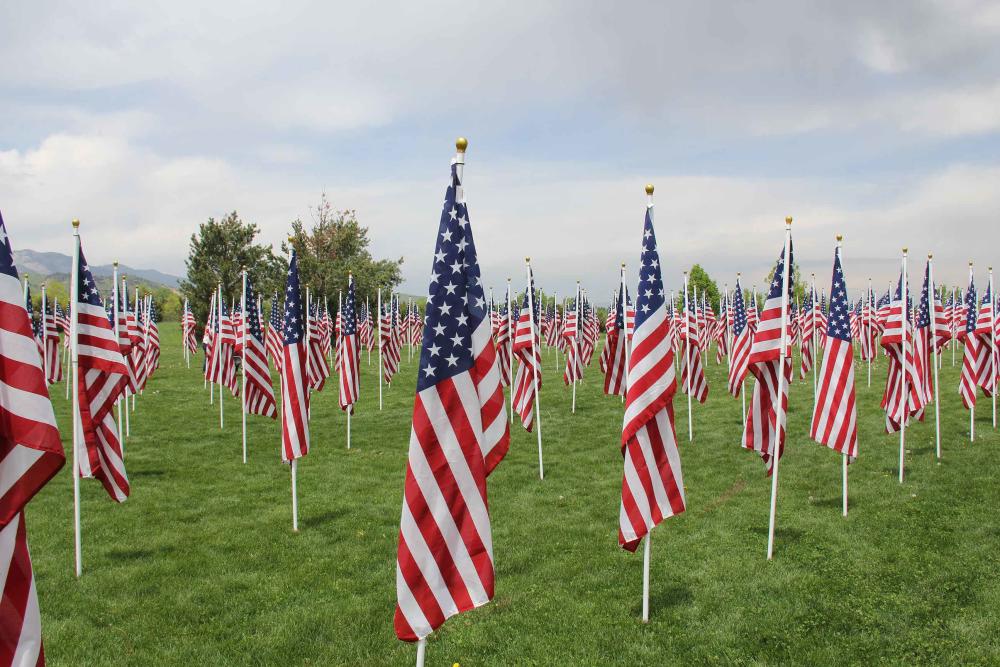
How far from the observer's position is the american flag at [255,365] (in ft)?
53.1

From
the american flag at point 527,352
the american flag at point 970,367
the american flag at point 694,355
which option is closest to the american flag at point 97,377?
the american flag at point 527,352

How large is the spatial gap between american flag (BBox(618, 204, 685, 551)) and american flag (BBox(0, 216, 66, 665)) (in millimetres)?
6246

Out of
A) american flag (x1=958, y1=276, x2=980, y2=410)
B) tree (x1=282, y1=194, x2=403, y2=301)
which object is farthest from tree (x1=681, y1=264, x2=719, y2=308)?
american flag (x1=958, y1=276, x2=980, y2=410)

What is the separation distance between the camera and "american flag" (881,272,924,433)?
47.3 feet

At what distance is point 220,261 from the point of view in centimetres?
5584

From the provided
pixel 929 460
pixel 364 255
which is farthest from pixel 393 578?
pixel 364 255

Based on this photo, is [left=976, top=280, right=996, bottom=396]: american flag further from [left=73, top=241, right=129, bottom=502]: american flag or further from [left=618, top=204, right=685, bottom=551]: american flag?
[left=73, top=241, right=129, bottom=502]: american flag

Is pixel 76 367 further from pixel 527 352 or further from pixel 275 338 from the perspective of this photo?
pixel 275 338

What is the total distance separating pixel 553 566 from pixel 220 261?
5229cm

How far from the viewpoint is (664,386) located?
8.56 m

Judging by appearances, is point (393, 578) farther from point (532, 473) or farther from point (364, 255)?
point (364, 255)

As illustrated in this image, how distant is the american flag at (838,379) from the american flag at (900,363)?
127 inches

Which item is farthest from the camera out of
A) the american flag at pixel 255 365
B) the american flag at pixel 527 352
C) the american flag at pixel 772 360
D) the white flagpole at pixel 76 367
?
the american flag at pixel 527 352

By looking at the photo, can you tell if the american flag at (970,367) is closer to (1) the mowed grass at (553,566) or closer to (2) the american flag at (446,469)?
(1) the mowed grass at (553,566)
